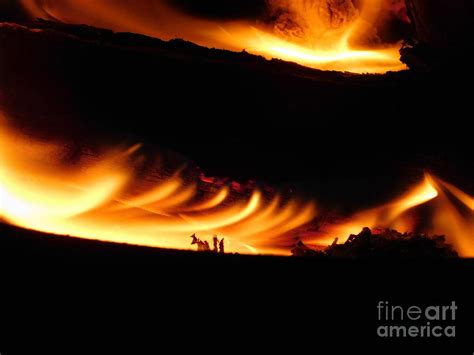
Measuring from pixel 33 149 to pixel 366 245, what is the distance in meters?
0.90

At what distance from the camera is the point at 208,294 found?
1016 millimetres

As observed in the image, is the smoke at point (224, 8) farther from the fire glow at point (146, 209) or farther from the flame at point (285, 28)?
the fire glow at point (146, 209)

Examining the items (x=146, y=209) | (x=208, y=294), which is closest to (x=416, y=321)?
(x=208, y=294)

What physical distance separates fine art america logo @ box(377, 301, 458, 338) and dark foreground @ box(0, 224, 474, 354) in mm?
13

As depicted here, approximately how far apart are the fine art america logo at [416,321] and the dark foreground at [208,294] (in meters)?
0.01

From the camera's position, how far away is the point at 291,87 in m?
1.77

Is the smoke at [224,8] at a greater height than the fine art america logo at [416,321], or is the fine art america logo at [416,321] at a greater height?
the smoke at [224,8]

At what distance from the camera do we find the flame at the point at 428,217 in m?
1.69

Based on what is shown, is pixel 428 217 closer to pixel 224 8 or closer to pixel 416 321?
pixel 416 321

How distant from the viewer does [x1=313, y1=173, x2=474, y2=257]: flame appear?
169 centimetres

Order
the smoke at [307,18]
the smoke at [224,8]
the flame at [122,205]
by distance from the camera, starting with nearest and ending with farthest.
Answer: the flame at [122,205], the smoke at [224,8], the smoke at [307,18]

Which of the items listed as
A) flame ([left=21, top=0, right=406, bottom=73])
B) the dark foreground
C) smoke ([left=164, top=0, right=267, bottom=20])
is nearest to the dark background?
the dark foreground

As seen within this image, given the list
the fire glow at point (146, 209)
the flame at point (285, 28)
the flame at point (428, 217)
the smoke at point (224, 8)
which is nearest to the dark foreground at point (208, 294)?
the fire glow at point (146, 209)

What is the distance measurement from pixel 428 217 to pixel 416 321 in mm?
752
